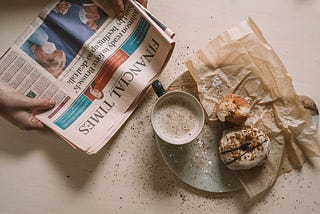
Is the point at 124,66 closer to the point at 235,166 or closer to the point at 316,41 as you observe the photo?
the point at 235,166

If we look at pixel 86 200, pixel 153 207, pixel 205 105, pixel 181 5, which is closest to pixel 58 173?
pixel 86 200

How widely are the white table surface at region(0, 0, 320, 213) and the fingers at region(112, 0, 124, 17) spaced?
0.42 feet

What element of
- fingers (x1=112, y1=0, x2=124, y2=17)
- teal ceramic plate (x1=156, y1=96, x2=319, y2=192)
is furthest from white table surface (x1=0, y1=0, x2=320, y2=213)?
fingers (x1=112, y1=0, x2=124, y2=17)

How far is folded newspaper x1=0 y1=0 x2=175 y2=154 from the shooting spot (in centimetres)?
90

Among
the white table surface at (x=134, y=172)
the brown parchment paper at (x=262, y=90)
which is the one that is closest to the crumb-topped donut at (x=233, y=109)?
the brown parchment paper at (x=262, y=90)

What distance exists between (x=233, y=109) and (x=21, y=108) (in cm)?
43

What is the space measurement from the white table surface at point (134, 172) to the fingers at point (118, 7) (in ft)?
0.42

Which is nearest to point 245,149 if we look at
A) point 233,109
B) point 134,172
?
point 233,109

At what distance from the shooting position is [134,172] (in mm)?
884

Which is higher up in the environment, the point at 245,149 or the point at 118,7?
the point at 118,7

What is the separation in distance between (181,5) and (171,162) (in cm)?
35

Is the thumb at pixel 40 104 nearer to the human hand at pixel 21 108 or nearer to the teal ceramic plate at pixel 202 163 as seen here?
the human hand at pixel 21 108

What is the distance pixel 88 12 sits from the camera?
0.93 meters

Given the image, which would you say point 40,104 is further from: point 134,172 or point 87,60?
point 134,172
